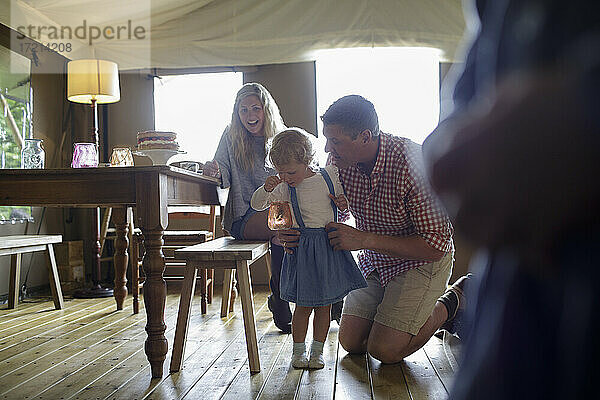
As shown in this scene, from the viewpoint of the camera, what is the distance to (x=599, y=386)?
0.26 m

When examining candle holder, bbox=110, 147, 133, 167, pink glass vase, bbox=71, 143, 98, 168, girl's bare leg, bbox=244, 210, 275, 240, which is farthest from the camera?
girl's bare leg, bbox=244, 210, 275, 240

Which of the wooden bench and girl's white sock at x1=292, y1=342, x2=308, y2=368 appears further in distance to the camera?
the wooden bench

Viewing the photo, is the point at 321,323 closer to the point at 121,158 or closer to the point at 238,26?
the point at 121,158

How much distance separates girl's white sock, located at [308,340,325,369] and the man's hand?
1.26ft

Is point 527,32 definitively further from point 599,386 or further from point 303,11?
point 303,11

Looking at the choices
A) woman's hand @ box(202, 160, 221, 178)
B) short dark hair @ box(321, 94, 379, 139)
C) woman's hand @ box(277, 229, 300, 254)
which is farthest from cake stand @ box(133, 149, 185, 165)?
short dark hair @ box(321, 94, 379, 139)

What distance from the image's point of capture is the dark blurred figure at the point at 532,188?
0.77ft

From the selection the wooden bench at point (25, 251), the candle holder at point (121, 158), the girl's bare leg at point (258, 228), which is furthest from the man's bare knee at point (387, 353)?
the wooden bench at point (25, 251)

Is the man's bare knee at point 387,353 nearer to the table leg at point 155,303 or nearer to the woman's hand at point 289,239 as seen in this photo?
the woman's hand at point 289,239

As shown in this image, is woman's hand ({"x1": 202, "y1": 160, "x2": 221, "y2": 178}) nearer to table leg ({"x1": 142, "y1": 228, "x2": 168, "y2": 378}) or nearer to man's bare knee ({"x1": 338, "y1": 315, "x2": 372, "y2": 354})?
table leg ({"x1": 142, "y1": 228, "x2": 168, "y2": 378})

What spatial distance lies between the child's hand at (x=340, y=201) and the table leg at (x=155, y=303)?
664mm

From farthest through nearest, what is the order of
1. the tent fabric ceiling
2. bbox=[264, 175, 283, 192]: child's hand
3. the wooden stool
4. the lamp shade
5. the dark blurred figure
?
the tent fabric ceiling
the lamp shade
bbox=[264, 175, 283, 192]: child's hand
the wooden stool
the dark blurred figure

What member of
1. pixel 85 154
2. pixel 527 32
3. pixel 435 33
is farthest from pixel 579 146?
pixel 435 33

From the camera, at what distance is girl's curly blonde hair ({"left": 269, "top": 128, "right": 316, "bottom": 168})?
212 centimetres
